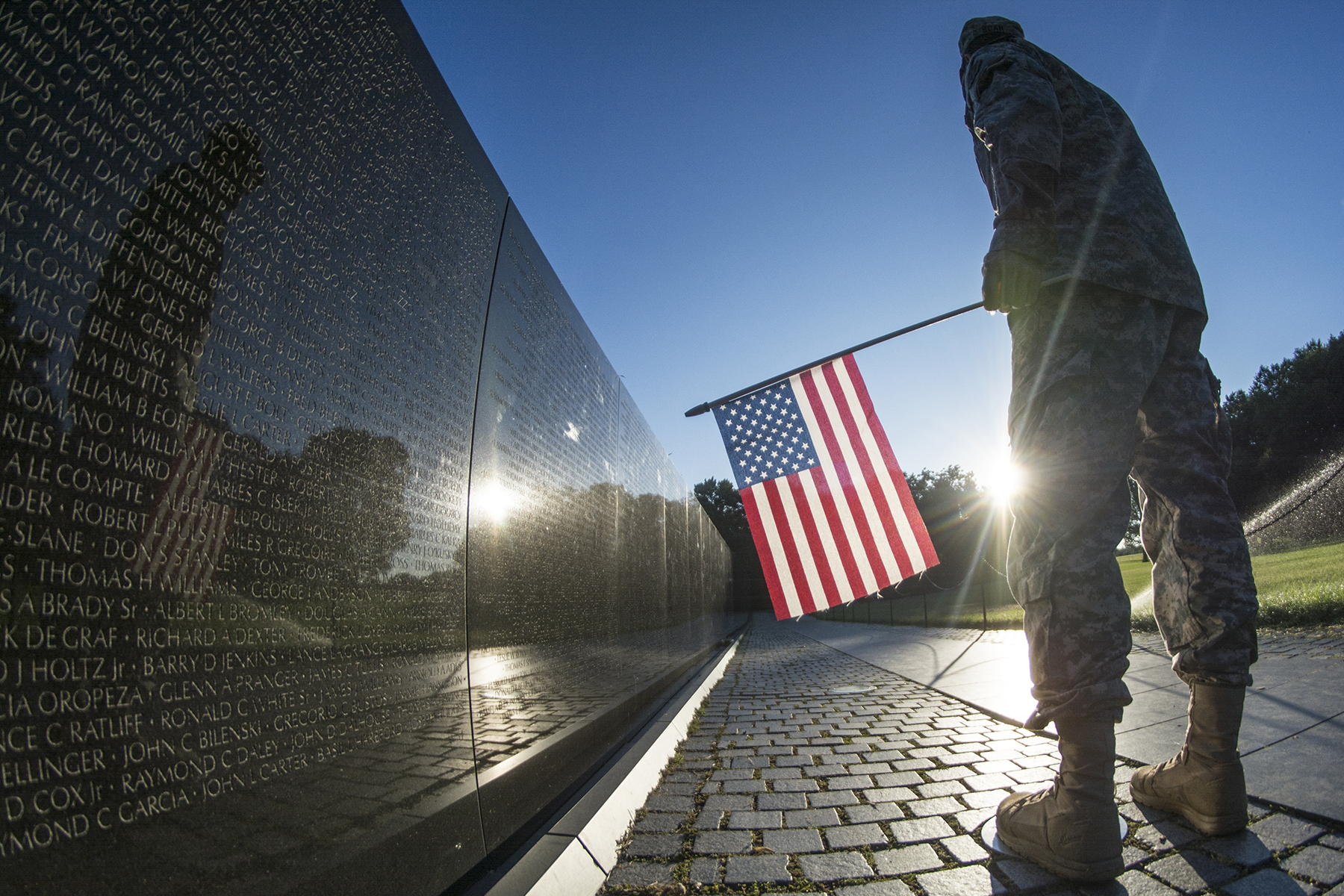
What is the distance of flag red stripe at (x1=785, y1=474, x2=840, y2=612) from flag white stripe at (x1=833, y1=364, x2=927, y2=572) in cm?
64

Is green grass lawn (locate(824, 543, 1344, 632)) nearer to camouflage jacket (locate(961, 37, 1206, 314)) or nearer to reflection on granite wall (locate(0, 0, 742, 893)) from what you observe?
camouflage jacket (locate(961, 37, 1206, 314))

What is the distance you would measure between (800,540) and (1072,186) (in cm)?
375

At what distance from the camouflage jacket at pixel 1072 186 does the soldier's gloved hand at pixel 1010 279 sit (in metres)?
0.04

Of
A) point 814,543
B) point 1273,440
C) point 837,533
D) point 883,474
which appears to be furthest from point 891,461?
point 1273,440

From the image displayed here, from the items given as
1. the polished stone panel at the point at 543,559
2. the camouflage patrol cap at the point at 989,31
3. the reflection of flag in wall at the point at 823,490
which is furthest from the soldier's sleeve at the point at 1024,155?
the reflection of flag in wall at the point at 823,490

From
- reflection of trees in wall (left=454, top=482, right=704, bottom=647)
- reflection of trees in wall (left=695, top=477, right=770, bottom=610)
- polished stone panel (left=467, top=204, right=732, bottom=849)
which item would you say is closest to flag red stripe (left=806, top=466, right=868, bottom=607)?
reflection of trees in wall (left=454, top=482, right=704, bottom=647)

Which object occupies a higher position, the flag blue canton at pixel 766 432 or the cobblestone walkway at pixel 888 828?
the flag blue canton at pixel 766 432

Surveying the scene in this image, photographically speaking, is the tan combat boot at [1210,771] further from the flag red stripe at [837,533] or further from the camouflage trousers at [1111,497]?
the flag red stripe at [837,533]

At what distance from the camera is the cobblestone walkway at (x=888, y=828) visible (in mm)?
1468

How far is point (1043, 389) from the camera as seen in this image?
1.85m

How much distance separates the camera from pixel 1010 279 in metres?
1.88

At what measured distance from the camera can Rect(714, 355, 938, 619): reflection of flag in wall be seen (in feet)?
16.8

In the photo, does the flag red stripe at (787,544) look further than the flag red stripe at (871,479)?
Yes

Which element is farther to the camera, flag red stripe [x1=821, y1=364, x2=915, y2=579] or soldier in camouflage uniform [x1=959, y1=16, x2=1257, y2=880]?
flag red stripe [x1=821, y1=364, x2=915, y2=579]
